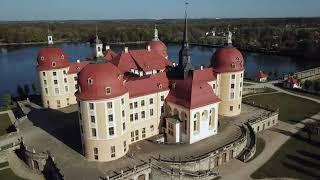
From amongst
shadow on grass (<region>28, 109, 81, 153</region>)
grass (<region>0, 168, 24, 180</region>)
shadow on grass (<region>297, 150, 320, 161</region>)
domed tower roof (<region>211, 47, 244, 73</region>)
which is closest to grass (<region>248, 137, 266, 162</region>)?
shadow on grass (<region>297, 150, 320, 161</region>)

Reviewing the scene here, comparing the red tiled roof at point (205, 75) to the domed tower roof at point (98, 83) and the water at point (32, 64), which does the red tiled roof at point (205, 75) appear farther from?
the water at point (32, 64)

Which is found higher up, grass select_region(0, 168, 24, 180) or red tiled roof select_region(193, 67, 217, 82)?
red tiled roof select_region(193, 67, 217, 82)

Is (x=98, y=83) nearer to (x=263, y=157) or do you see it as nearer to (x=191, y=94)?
(x=191, y=94)

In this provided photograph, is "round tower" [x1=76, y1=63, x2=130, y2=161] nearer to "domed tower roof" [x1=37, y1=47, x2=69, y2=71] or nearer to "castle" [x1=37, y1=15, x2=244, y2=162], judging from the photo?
"castle" [x1=37, y1=15, x2=244, y2=162]

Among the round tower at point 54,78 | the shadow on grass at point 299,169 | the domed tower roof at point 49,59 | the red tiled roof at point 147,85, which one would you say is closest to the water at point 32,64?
the round tower at point 54,78

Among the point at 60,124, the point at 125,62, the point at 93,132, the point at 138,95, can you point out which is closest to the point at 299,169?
the point at 138,95

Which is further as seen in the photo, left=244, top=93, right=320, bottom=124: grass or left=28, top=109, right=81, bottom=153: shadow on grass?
left=244, top=93, right=320, bottom=124: grass

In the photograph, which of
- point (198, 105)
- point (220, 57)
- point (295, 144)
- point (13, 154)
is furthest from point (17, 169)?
point (295, 144)

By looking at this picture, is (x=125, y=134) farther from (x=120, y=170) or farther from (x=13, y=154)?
(x=13, y=154)
